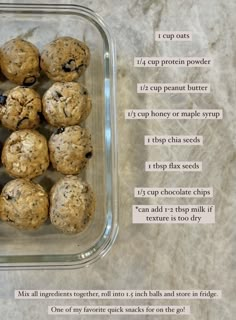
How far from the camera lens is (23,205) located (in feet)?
2.57

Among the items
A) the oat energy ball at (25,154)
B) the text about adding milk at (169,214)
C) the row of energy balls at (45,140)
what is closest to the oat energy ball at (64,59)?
the row of energy balls at (45,140)

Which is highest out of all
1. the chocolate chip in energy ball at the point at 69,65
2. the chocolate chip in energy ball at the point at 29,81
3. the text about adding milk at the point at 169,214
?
the chocolate chip in energy ball at the point at 69,65

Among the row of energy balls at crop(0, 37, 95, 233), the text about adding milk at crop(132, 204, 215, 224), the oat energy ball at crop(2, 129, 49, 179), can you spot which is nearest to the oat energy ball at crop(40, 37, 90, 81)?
the row of energy balls at crop(0, 37, 95, 233)

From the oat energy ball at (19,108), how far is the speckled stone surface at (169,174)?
0.16 m

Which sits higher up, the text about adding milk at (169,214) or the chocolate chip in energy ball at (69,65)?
the chocolate chip in energy ball at (69,65)

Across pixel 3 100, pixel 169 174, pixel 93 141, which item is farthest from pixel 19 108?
pixel 169 174

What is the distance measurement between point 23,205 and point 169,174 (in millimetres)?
258

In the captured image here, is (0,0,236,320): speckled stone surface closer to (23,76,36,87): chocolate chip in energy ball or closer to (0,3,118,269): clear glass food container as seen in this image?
(0,3,118,269): clear glass food container

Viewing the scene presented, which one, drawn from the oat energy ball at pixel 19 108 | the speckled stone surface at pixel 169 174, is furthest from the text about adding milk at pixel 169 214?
the oat energy ball at pixel 19 108

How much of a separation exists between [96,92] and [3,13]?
0.68 feet

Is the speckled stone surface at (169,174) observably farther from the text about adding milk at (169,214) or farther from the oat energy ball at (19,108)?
the oat energy ball at (19,108)

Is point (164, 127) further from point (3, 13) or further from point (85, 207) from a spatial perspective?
point (3, 13)

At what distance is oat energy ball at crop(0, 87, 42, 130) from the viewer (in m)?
0.80

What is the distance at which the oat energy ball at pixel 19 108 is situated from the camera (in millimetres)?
799
